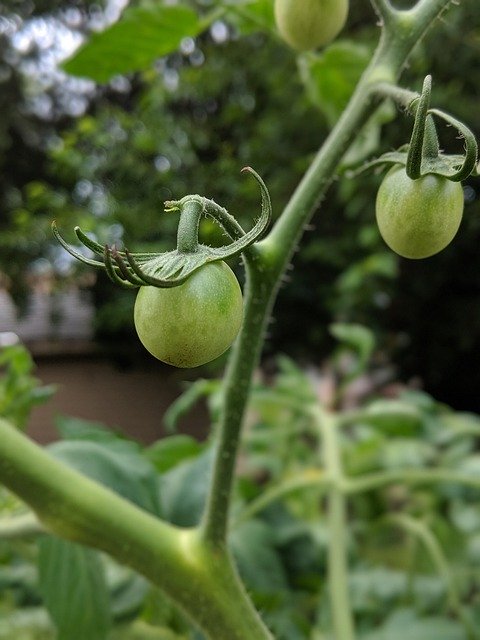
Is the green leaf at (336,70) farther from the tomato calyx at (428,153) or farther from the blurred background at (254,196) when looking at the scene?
the blurred background at (254,196)

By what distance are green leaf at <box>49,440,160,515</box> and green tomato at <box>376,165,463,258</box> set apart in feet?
0.74

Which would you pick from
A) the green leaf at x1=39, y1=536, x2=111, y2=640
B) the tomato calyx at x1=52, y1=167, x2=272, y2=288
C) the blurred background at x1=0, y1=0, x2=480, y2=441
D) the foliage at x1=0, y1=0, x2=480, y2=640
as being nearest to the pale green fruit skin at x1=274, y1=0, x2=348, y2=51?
the foliage at x1=0, y1=0, x2=480, y2=640

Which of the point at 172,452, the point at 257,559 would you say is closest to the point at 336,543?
the point at 257,559

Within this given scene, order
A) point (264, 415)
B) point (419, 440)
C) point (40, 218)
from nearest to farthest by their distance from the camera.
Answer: point (419, 440), point (264, 415), point (40, 218)

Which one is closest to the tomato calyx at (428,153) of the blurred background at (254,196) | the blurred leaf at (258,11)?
the blurred leaf at (258,11)

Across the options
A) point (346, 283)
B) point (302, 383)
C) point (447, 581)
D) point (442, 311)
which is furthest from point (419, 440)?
point (442, 311)

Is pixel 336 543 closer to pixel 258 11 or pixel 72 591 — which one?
pixel 72 591

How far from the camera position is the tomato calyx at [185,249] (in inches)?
6.2

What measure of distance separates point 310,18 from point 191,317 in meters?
0.18

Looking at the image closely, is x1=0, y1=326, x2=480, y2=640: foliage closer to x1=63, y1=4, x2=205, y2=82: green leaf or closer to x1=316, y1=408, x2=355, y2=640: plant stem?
x1=316, y1=408, x2=355, y2=640: plant stem

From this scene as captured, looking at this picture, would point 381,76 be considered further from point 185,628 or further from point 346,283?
point 346,283

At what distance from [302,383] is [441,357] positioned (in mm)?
1284

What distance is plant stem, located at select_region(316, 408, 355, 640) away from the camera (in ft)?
1.43

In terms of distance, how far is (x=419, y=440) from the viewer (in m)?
0.80
